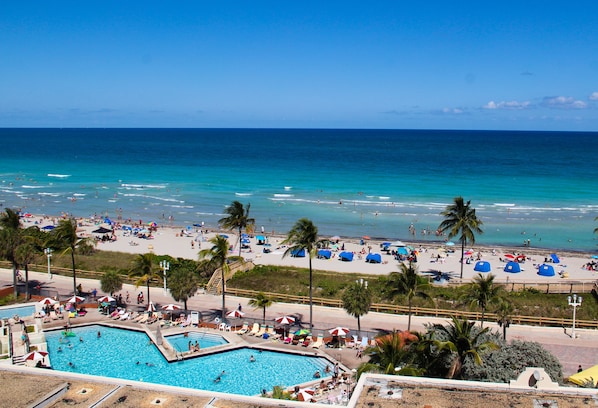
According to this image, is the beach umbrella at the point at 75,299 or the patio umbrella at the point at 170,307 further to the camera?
the beach umbrella at the point at 75,299

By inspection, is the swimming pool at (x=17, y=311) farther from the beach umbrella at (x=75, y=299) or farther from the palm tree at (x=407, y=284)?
the palm tree at (x=407, y=284)

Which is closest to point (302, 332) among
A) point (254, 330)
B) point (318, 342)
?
point (318, 342)

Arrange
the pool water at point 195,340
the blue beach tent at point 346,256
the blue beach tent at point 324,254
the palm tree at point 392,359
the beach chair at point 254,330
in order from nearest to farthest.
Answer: the palm tree at point 392,359 → the pool water at point 195,340 → the beach chair at point 254,330 → the blue beach tent at point 346,256 → the blue beach tent at point 324,254

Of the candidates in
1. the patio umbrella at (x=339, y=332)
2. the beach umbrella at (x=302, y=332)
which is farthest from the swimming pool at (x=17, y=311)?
the patio umbrella at (x=339, y=332)

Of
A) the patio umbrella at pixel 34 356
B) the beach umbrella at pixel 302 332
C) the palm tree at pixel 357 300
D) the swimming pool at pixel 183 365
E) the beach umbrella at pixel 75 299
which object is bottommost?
the swimming pool at pixel 183 365

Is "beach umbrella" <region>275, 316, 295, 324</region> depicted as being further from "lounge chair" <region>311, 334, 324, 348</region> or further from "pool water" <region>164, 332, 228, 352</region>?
"pool water" <region>164, 332, 228, 352</region>

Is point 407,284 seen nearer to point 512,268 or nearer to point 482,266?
point 482,266
